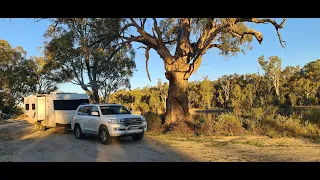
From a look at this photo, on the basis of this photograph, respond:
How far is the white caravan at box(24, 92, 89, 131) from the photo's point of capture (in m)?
19.8

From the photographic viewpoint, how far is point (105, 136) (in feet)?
46.8

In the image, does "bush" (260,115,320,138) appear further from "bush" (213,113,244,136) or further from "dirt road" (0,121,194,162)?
"dirt road" (0,121,194,162)

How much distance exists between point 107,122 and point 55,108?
24.6 feet

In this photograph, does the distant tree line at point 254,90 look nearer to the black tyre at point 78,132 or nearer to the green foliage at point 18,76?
the green foliage at point 18,76

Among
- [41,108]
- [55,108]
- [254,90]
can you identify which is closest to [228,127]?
[55,108]

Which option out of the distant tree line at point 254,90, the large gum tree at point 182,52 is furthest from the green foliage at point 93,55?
the distant tree line at point 254,90

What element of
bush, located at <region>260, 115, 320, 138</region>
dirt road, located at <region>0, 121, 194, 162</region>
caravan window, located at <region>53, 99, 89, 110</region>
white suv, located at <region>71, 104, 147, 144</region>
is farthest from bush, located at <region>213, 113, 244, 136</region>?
caravan window, located at <region>53, 99, 89, 110</region>

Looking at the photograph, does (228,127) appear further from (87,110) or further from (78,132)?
(78,132)

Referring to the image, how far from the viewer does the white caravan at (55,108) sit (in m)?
19.8

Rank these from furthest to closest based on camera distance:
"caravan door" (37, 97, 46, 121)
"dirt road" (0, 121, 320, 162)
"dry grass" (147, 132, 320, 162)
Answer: "caravan door" (37, 97, 46, 121), "dirt road" (0, 121, 320, 162), "dry grass" (147, 132, 320, 162)

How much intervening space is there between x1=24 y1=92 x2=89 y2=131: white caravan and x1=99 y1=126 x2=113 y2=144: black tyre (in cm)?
591

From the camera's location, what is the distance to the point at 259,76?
251ft

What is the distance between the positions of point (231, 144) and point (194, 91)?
71.9m
